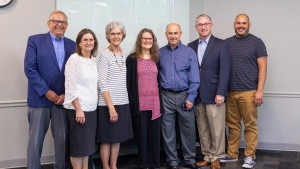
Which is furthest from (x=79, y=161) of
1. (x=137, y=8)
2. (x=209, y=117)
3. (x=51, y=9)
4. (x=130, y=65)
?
(x=137, y=8)

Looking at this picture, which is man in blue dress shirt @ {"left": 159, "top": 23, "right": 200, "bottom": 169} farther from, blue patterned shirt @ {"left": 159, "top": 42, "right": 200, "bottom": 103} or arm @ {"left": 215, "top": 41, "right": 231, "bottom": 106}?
arm @ {"left": 215, "top": 41, "right": 231, "bottom": 106}

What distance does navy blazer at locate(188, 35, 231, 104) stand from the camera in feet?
10.2

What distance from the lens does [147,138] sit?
3.12m

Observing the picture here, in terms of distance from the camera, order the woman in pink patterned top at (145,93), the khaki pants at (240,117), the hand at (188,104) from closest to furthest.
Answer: the woman in pink patterned top at (145,93) → the hand at (188,104) → the khaki pants at (240,117)

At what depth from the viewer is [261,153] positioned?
3.77 metres

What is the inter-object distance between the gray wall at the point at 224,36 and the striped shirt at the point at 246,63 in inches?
25.3

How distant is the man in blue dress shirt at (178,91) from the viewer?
3.09 meters

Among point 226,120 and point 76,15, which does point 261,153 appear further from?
point 76,15

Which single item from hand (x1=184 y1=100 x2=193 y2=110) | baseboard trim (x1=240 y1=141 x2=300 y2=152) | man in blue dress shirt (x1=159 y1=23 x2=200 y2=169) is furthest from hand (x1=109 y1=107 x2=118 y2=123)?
baseboard trim (x1=240 y1=141 x2=300 y2=152)

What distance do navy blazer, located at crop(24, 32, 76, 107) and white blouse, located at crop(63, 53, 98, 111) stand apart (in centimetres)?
26

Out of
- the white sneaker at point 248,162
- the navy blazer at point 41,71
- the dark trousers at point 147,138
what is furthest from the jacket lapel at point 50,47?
the white sneaker at point 248,162

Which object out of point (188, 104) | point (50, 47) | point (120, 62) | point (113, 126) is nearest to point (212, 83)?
point (188, 104)

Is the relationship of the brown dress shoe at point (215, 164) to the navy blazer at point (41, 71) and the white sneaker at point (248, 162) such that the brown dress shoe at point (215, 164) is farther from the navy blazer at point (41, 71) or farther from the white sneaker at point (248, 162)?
the navy blazer at point (41, 71)

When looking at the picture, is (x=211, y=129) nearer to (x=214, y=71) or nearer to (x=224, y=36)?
(x=214, y=71)
